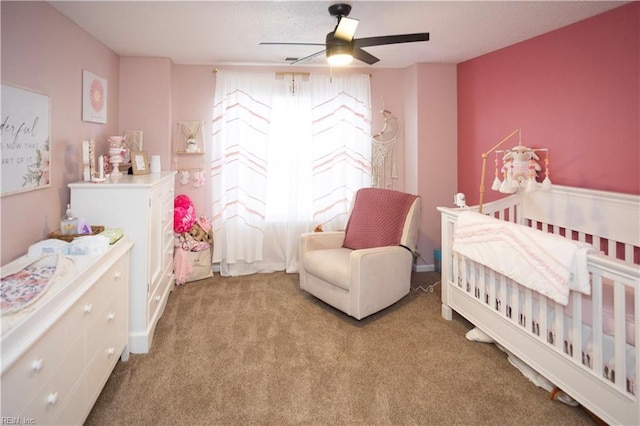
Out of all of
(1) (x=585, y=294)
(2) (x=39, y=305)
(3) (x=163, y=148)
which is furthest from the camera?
(3) (x=163, y=148)

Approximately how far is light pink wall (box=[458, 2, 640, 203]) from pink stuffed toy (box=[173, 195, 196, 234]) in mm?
2998

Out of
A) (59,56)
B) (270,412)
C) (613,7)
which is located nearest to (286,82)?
(59,56)

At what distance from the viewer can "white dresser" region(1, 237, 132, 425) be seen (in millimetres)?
1176

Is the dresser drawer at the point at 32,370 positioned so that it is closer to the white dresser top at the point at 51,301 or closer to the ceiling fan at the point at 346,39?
the white dresser top at the point at 51,301

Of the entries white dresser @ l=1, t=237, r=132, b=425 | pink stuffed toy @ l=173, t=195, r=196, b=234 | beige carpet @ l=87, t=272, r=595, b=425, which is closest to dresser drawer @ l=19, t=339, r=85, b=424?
white dresser @ l=1, t=237, r=132, b=425

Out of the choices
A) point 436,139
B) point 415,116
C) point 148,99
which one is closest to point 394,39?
point 415,116

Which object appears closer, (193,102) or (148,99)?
(148,99)

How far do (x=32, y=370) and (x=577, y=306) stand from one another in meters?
2.27

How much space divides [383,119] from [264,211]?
1709mm

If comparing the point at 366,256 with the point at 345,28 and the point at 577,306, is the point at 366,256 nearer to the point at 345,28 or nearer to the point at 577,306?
the point at 577,306

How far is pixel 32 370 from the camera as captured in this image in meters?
1.25

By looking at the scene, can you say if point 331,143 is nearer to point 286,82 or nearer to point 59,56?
point 286,82

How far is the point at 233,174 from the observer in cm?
403

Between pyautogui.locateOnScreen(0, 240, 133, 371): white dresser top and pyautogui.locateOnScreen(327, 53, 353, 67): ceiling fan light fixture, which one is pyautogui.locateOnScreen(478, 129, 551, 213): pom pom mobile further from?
pyautogui.locateOnScreen(0, 240, 133, 371): white dresser top
